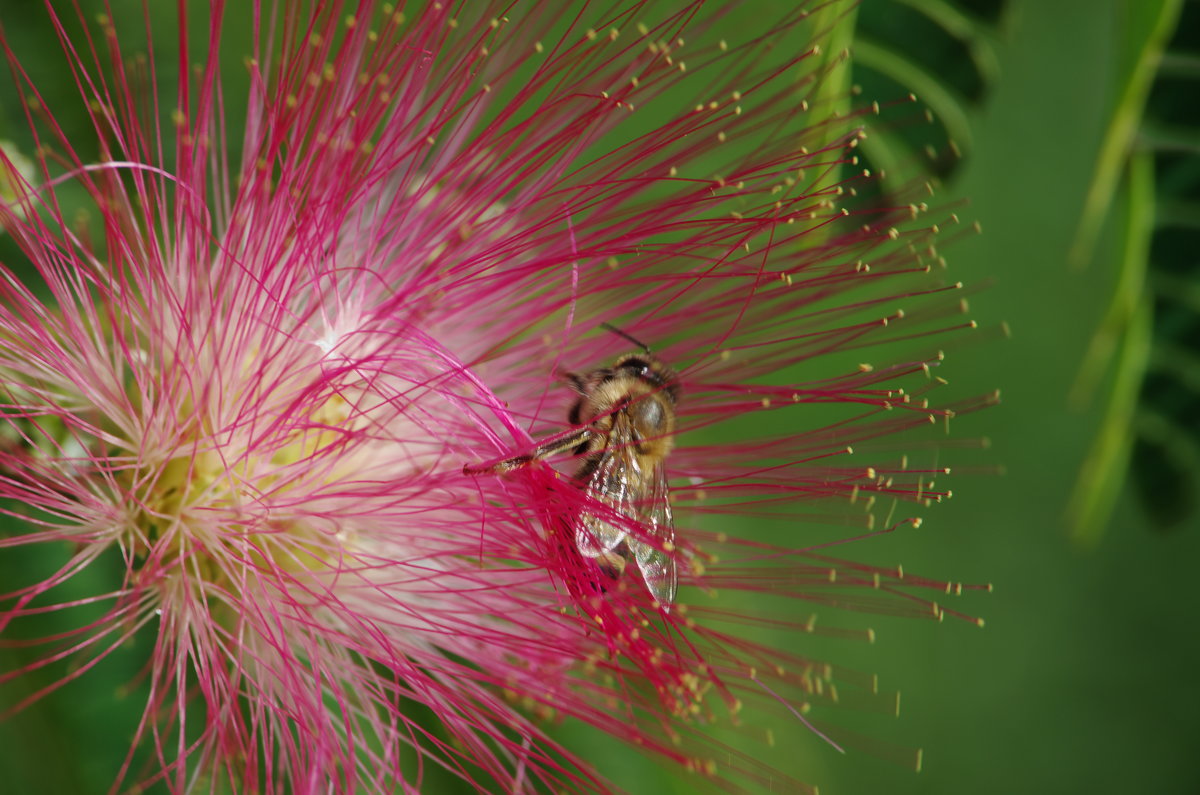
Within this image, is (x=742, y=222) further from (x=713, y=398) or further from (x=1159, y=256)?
(x=1159, y=256)

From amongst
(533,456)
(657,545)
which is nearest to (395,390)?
(533,456)

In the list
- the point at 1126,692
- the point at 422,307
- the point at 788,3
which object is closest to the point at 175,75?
the point at 422,307

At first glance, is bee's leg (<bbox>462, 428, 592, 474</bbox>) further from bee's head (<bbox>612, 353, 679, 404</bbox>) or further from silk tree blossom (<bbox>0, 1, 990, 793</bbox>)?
bee's head (<bbox>612, 353, 679, 404</bbox>)

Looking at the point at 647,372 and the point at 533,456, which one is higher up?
the point at 647,372

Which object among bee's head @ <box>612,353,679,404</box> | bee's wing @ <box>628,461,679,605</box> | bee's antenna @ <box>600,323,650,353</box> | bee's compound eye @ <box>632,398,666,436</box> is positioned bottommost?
bee's wing @ <box>628,461,679,605</box>

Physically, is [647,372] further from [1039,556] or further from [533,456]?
[1039,556]

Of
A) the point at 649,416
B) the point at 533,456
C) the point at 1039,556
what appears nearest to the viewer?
the point at 533,456

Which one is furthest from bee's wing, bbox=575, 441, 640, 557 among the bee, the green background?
the green background
